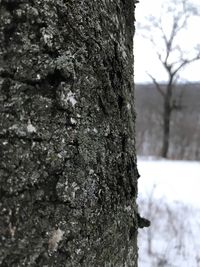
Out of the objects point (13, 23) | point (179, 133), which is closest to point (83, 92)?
point (13, 23)

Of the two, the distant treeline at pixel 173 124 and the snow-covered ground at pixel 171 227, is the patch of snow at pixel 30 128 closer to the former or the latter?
the snow-covered ground at pixel 171 227

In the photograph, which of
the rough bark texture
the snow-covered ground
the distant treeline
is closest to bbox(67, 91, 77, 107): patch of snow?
the rough bark texture

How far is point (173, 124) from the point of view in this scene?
33344mm

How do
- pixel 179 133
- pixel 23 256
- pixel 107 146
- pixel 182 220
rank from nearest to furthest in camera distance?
pixel 23 256
pixel 107 146
pixel 182 220
pixel 179 133

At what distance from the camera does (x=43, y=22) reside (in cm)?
73

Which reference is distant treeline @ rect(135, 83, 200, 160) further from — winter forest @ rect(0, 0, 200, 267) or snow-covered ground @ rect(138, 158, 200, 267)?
winter forest @ rect(0, 0, 200, 267)

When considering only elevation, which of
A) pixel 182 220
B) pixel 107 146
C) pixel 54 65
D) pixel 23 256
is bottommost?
pixel 182 220

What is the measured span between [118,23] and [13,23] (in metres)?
0.24

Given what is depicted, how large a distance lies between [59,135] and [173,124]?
33012 mm

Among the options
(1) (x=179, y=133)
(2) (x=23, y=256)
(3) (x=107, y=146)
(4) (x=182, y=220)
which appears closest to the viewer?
(2) (x=23, y=256)

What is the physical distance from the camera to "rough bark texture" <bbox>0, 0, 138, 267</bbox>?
27.4 inches

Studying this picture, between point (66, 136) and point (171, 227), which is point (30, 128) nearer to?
point (66, 136)

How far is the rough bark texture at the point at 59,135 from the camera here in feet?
2.29

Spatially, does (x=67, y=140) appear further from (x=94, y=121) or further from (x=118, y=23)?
(x=118, y=23)
